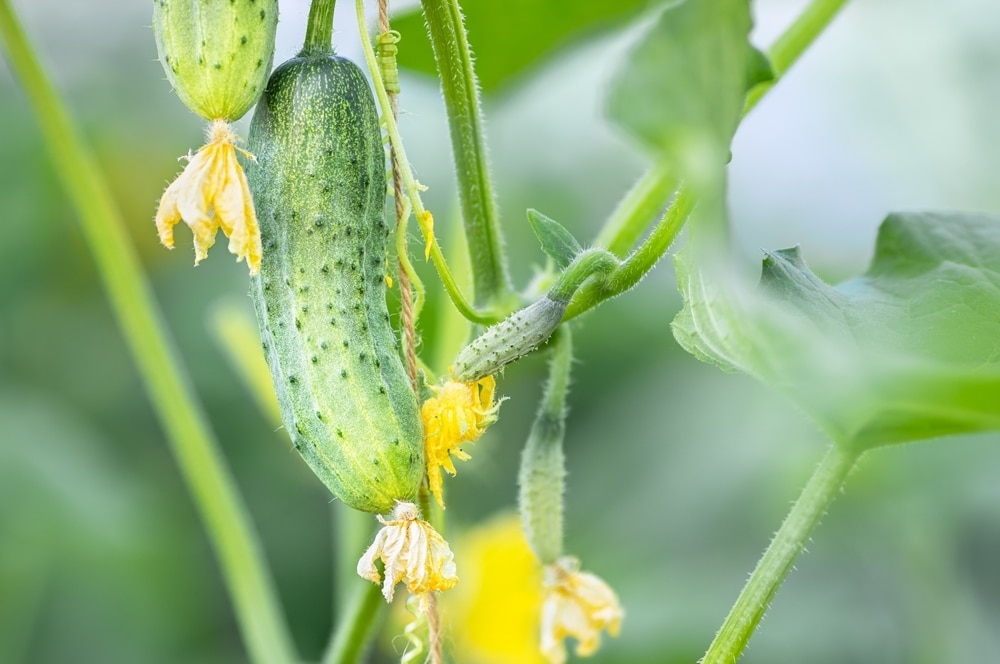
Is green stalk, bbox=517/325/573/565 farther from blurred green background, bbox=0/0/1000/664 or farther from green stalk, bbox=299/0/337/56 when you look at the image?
blurred green background, bbox=0/0/1000/664

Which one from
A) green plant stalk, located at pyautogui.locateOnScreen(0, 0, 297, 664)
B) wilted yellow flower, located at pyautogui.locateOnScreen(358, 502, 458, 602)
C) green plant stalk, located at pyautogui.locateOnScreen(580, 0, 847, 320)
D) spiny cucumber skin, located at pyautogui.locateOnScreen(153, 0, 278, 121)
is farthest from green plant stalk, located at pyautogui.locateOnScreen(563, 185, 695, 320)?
green plant stalk, located at pyautogui.locateOnScreen(0, 0, 297, 664)

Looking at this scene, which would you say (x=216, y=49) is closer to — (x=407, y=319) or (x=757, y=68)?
(x=407, y=319)

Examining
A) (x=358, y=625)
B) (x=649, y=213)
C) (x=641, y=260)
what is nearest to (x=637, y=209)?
(x=649, y=213)

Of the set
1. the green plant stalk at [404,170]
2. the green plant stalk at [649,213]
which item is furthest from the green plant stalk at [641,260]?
the green plant stalk at [404,170]

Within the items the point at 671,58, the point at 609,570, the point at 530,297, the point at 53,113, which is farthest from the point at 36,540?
the point at 671,58

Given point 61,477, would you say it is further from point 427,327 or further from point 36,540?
point 427,327

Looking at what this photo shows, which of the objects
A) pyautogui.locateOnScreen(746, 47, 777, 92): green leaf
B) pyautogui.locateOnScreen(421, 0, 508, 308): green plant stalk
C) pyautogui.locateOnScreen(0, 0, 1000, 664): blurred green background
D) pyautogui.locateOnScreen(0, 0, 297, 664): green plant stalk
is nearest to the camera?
pyautogui.locateOnScreen(746, 47, 777, 92): green leaf
